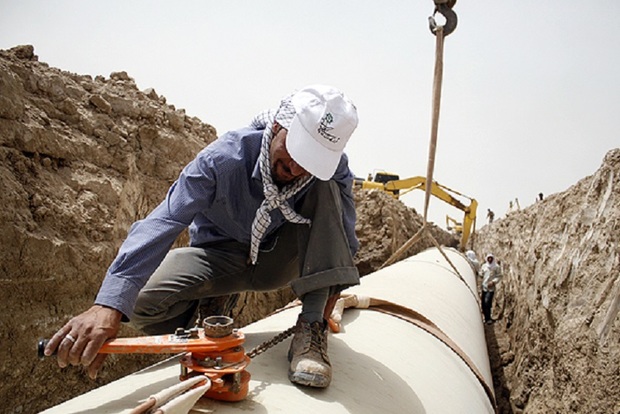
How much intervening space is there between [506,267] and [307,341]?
6447mm

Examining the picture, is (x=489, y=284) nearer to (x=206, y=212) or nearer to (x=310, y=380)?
(x=206, y=212)

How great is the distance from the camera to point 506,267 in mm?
7227

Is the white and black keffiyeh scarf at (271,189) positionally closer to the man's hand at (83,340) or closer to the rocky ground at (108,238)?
the man's hand at (83,340)

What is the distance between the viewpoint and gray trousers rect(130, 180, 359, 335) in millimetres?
1749

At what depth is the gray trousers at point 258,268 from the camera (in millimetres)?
1749

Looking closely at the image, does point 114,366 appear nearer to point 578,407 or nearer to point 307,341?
point 307,341

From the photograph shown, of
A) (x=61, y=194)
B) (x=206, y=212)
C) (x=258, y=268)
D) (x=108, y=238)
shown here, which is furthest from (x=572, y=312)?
(x=61, y=194)

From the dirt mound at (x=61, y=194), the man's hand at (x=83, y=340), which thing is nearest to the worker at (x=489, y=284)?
the dirt mound at (x=61, y=194)

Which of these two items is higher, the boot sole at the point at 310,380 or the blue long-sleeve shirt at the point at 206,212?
the blue long-sleeve shirt at the point at 206,212

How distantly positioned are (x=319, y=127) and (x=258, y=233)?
0.52 m

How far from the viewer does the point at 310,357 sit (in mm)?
1487

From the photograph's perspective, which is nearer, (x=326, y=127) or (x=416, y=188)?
(x=326, y=127)

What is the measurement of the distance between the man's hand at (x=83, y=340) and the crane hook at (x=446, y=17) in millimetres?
1778

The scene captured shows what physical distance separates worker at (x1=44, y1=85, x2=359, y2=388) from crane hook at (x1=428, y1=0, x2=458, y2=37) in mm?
730
